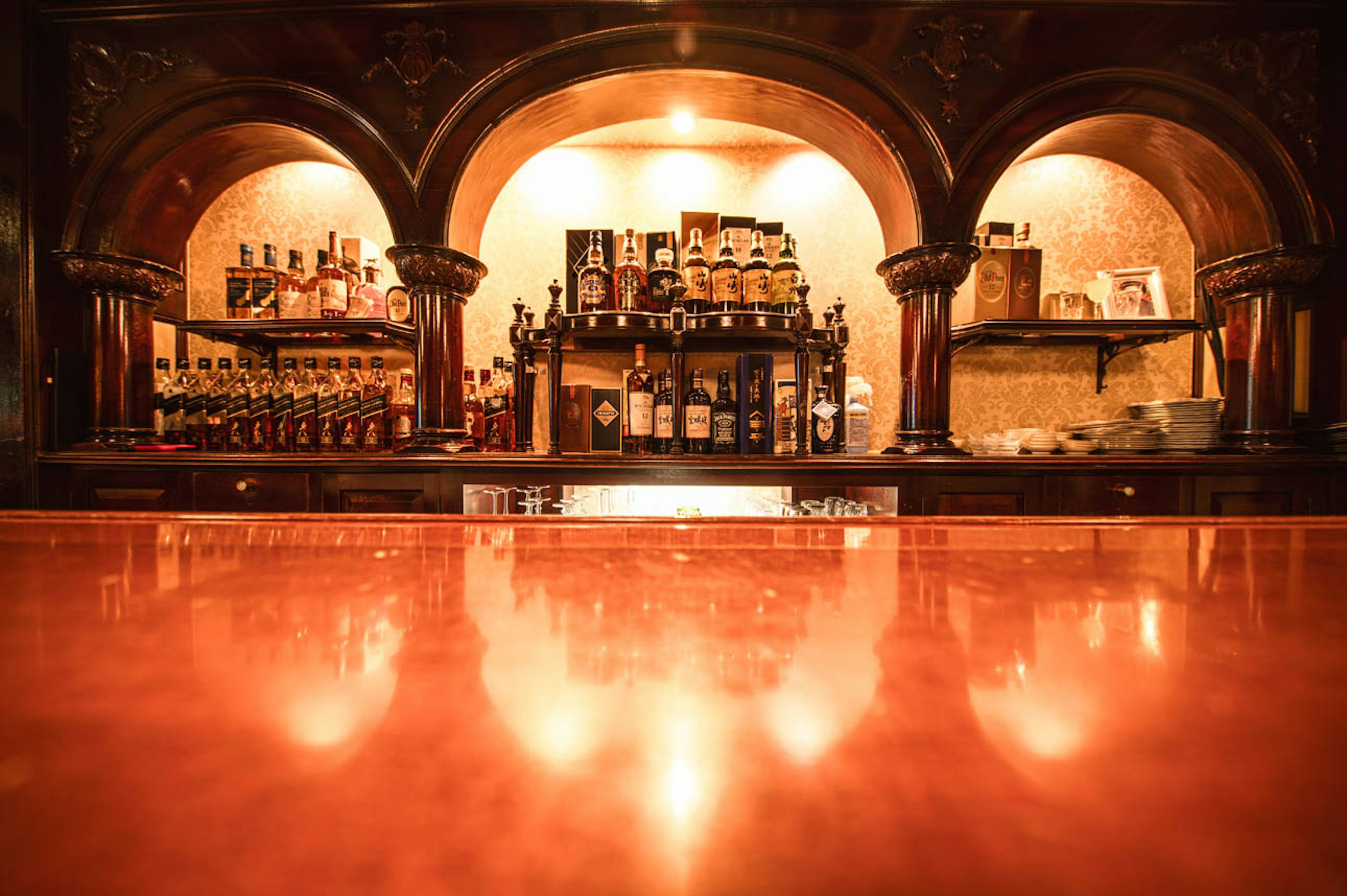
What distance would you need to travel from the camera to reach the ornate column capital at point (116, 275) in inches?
83.6

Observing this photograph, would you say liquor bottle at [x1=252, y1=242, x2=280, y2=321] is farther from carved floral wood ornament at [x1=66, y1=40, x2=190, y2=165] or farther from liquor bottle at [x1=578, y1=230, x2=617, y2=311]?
liquor bottle at [x1=578, y1=230, x2=617, y2=311]

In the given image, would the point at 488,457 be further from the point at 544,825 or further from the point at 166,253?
the point at 544,825

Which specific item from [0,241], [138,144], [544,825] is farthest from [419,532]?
[0,241]

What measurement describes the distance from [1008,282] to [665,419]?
1.50m

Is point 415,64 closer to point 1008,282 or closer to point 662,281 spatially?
point 662,281

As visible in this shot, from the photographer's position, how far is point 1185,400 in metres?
2.13

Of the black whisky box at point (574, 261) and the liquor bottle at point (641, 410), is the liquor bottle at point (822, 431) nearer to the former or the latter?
the liquor bottle at point (641, 410)

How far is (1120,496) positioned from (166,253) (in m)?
3.77

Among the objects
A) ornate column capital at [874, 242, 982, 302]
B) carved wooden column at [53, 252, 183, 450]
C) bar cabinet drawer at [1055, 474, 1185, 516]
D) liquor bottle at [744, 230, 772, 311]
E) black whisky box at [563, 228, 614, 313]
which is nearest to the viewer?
bar cabinet drawer at [1055, 474, 1185, 516]

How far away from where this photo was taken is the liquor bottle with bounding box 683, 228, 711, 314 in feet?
7.50

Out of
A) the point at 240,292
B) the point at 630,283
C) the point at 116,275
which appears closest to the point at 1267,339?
the point at 630,283

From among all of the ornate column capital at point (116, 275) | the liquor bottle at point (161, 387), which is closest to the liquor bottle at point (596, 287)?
the ornate column capital at point (116, 275)

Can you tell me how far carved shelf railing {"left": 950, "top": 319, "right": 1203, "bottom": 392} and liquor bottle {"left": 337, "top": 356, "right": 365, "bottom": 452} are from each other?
7.60ft

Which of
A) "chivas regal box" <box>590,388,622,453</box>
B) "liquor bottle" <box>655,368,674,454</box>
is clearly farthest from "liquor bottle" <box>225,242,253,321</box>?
"liquor bottle" <box>655,368,674,454</box>
